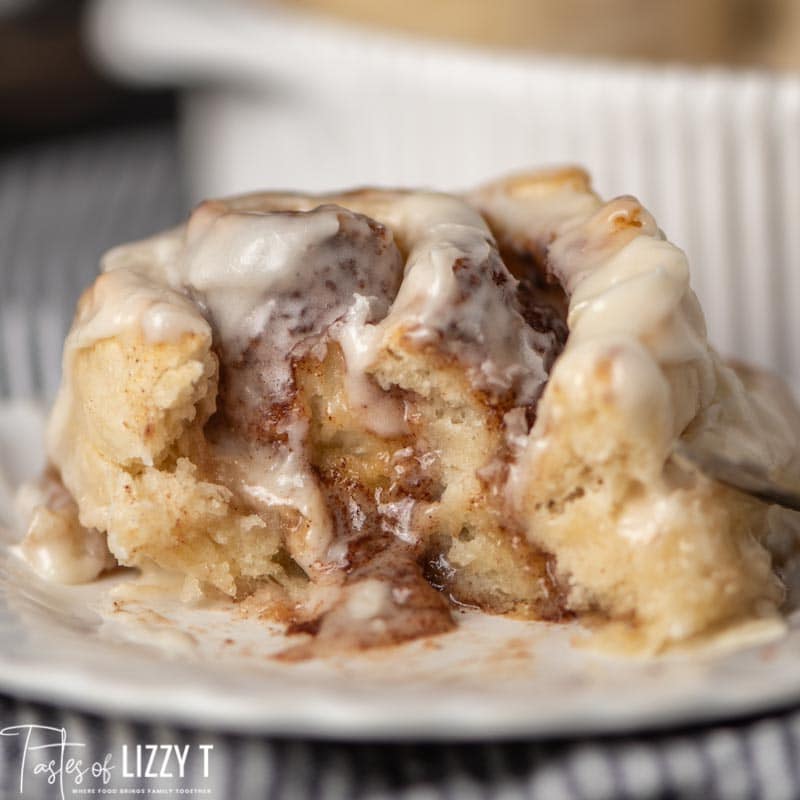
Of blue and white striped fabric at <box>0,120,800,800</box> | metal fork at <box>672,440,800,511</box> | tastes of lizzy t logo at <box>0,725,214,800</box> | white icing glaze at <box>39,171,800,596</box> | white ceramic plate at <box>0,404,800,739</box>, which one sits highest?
white icing glaze at <box>39,171,800,596</box>

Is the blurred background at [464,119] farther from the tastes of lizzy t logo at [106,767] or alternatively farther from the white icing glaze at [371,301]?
the tastes of lizzy t logo at [106,767]

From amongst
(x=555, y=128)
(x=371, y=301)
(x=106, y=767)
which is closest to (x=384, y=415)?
(x=371, y=301)

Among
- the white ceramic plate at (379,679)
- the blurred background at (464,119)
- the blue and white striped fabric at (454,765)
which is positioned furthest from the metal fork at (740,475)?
the blurred background at (464,119)

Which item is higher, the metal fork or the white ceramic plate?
the metal fork

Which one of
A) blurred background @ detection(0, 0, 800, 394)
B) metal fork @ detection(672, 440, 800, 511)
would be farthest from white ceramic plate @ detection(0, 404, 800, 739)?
blurred background @ detection(0, 0, 800, 394)

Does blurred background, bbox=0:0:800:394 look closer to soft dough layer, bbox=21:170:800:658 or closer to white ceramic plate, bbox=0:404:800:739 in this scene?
soft dough layer, bbox=21:170:800:658

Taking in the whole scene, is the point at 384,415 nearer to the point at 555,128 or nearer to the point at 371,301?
the point at 371,301

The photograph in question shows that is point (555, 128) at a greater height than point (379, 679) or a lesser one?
greater
